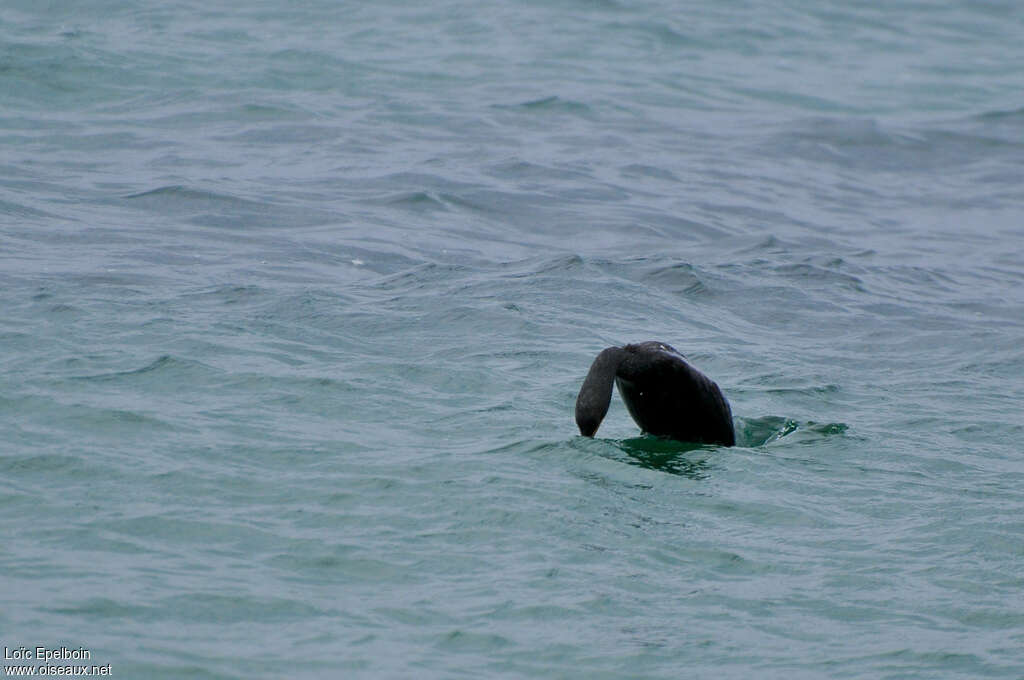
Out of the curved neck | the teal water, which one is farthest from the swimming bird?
the teal water

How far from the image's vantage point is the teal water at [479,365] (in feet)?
16.1

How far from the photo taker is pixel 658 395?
6508mm

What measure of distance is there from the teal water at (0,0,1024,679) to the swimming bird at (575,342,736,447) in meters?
0.14

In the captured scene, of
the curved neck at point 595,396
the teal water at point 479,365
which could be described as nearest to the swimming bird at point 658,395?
the curved neck at point 595,396

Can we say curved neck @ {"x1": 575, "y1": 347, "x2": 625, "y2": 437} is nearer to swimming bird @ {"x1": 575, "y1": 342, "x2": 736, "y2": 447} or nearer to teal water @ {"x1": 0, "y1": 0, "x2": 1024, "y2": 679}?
swimming bird @ {"x1": 575, "y1": 342, "x2": 736, "y2": 447}

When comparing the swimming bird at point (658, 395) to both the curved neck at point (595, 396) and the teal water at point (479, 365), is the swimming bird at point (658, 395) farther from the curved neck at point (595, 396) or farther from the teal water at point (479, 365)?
the teal water at point (479, 365)

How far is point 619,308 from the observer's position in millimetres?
9586

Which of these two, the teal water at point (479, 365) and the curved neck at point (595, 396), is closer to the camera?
the teal water at point (479, 365)

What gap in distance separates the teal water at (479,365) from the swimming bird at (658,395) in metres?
0.14

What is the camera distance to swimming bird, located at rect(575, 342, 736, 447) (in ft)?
Result: 20.2

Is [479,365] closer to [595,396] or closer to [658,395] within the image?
[658,395]

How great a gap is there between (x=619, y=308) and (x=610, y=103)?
26.8 ft

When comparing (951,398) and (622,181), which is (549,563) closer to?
(951,398)

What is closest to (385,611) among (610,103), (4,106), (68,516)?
(68,516)
